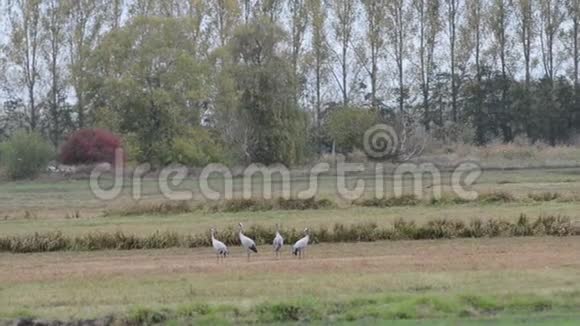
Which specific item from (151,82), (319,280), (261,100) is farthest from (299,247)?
(151,82)

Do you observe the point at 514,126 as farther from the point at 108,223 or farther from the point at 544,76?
the point at 108,223

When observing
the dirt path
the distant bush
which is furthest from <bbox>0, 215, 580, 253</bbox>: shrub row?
the distant bush

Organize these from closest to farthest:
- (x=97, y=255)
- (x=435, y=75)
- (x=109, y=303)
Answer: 1. (x=109, y=303)
2. (x=97, y=255)
3. (x=435, y=75)

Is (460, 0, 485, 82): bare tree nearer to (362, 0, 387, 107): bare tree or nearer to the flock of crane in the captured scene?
(362, 0, 387, 107): bare tree

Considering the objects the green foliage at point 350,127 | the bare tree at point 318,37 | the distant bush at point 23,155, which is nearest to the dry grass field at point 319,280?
the distant bush at point 23,155

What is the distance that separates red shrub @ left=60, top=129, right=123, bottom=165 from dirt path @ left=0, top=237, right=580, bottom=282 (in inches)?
1617

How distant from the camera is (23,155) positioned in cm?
6900

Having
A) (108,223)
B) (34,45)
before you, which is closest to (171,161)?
(34,45)

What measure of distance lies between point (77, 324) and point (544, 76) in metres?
71.7

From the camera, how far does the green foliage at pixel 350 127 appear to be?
78.4 meters

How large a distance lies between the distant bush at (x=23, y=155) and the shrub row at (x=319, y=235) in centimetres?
3889

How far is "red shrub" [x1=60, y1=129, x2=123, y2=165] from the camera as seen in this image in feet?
230

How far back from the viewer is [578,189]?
4616 centimetres

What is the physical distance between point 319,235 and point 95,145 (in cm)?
4210
